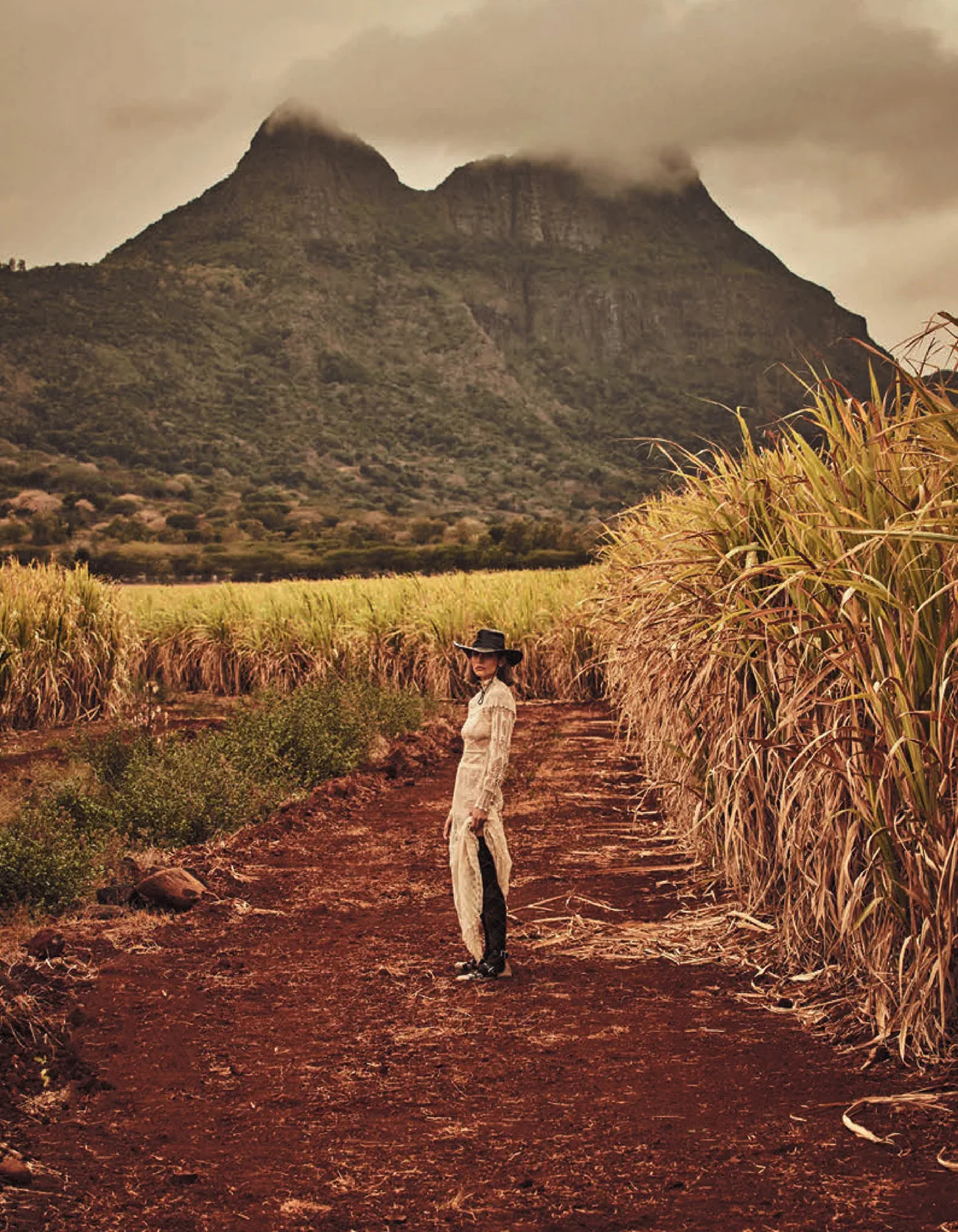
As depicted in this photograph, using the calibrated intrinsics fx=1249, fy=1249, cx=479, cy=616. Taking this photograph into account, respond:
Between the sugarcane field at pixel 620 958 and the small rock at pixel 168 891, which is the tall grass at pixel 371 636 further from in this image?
the small rock at pixel 168 891

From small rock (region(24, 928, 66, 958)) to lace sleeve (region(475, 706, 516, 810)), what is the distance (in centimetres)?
185

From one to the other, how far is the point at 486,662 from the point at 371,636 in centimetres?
1133

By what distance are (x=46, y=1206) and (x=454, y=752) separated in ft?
29.4

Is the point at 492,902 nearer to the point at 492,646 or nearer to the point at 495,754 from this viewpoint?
the point at 495,754

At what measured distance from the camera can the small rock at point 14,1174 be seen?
3.21m

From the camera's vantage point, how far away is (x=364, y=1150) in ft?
11.4

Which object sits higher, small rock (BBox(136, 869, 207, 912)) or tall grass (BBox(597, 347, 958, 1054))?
tall grass (BBox(597, 347, 958, 1054))

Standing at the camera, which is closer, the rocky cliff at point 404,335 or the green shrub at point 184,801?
the green shrub at point 184,801

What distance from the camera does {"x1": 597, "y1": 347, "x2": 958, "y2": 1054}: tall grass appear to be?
3.72 m

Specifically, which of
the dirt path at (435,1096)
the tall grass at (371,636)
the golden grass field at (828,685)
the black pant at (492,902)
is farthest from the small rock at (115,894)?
the tall grass at (371,636)

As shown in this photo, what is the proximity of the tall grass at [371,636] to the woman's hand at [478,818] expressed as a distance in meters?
9.56

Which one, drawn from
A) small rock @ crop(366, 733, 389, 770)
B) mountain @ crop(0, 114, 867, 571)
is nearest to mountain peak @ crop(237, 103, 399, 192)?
mountain @ crop(0, 114, 867, 571)

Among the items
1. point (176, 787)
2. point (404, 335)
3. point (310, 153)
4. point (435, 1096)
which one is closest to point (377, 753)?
point (176, 787)

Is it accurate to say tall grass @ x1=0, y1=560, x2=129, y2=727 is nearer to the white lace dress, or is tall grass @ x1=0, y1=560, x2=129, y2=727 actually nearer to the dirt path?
the dirt path
